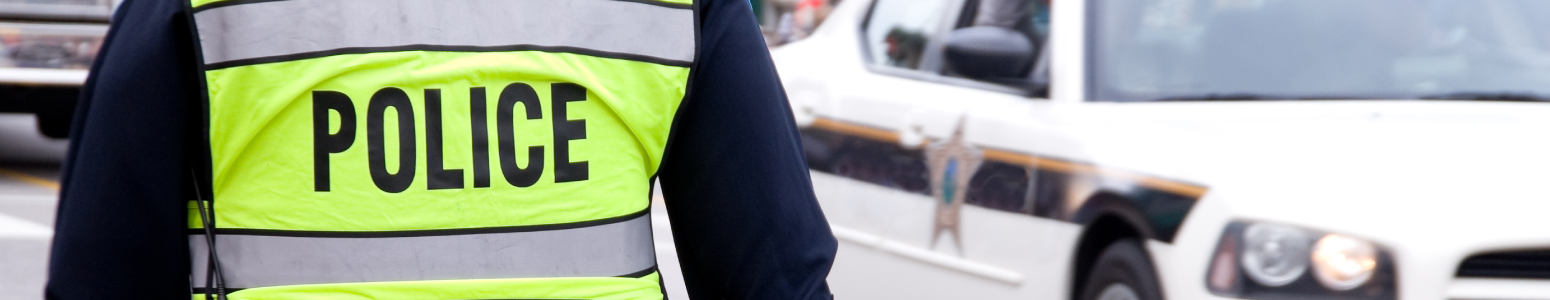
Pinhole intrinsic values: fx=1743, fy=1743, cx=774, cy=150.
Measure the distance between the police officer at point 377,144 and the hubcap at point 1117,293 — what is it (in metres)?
2.36

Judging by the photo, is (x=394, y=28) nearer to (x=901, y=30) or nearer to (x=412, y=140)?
(x=412, y=140)

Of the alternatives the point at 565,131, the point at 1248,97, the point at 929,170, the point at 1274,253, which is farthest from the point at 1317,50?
the point at 565,131

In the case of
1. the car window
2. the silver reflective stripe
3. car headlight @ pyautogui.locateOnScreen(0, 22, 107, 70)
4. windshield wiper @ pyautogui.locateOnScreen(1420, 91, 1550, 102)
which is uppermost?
car headlight @ pyautogui.locateOnScreen(0, 22, 107, 70)

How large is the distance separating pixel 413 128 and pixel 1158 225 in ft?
7.97

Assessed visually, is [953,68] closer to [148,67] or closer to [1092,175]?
[1092,175]

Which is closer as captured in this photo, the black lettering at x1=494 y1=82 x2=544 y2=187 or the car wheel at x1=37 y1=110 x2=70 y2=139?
the black lettering at x1=494 y1=82 x2=544 y2=187

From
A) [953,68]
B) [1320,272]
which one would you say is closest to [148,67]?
[1320,272]

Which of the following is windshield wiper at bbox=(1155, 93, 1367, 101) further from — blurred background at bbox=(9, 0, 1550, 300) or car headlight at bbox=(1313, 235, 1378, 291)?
car headlight at bbox=(1313, 235, 1378, 291)

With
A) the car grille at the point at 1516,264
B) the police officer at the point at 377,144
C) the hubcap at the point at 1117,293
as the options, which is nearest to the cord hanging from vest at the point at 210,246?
the police officer at the point at 377,144

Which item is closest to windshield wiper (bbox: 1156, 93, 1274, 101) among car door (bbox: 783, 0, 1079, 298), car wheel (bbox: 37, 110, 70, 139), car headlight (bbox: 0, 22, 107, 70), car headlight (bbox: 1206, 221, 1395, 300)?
car door (bbox: 783, 0, 1079, 298)

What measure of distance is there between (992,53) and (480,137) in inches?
110

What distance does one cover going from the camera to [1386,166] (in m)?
3.34

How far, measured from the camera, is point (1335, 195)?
3.29 meters

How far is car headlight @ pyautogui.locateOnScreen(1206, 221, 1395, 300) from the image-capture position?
3.19 metres
